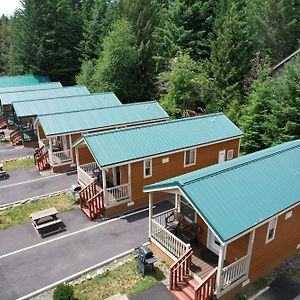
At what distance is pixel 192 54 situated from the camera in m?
35.3

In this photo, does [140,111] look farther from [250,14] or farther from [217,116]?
[250,14]

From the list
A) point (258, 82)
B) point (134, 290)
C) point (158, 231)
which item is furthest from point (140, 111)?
point (134, 290)

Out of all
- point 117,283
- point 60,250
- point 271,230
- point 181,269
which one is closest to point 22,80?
point 60,250

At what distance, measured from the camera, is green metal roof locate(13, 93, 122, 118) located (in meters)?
27.0

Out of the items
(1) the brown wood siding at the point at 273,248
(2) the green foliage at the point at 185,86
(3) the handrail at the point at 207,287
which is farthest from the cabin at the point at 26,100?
(1) the brown wood siding at the point at 273,248

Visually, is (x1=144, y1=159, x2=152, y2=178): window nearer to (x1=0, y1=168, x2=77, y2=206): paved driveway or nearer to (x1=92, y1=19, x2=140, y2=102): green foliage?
→ (x1=0, y1=168, x2=77, y2=206): paved driveway

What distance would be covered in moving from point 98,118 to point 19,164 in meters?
7.29

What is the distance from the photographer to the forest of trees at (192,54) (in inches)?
932

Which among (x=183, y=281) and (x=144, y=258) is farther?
(x=144, y=258)

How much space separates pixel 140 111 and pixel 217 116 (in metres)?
7.03

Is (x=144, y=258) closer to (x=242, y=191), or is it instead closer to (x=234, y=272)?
(x=234, y=272)

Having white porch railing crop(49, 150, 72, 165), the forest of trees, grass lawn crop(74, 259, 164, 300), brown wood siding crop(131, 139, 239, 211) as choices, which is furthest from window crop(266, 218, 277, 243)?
white porch railing crop(49, 150, 72, 165)

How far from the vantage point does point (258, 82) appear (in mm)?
24000

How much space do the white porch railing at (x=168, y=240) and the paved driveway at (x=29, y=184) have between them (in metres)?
9.26
